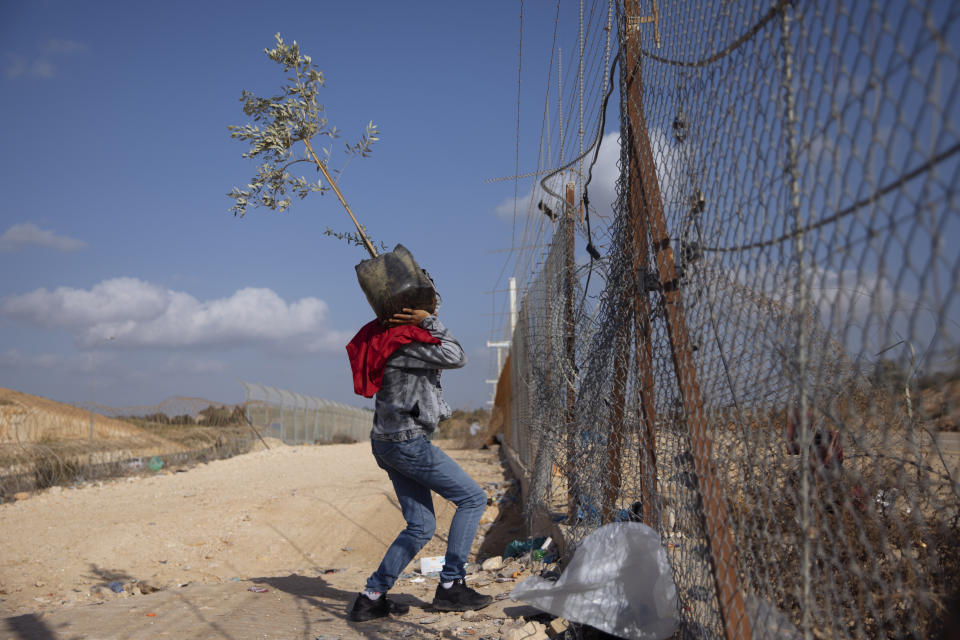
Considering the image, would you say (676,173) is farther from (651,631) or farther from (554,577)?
(554,577)

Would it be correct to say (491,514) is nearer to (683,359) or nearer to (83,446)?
(683,359)

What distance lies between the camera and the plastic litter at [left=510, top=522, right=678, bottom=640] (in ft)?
7.12

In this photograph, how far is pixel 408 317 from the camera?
3422mm

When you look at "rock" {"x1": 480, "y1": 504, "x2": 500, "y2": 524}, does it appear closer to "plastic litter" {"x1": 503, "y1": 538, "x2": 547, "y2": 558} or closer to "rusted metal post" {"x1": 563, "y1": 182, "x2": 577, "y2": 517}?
"plastic litter" {"x1": 503, "y1": 538, "x2": 547, "y2": 558}

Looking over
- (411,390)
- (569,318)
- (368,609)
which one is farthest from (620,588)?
(569,318)

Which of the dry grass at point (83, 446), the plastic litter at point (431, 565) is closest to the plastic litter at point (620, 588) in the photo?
the plastic litter at point (431, 565)

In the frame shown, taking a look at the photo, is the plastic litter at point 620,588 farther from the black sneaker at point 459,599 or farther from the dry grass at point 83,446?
the dry grass at point 83,446

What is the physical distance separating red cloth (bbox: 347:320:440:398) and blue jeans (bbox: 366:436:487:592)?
29cm

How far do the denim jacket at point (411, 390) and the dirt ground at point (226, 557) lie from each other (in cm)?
92

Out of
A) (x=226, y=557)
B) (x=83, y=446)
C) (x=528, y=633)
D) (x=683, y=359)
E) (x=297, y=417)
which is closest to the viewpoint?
(x=683, y=359)

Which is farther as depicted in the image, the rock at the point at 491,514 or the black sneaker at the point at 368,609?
the rock at the point at 491,514

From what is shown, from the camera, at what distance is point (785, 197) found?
145 cm

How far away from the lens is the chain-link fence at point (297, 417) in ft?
65.2

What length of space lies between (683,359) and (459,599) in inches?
76.5
